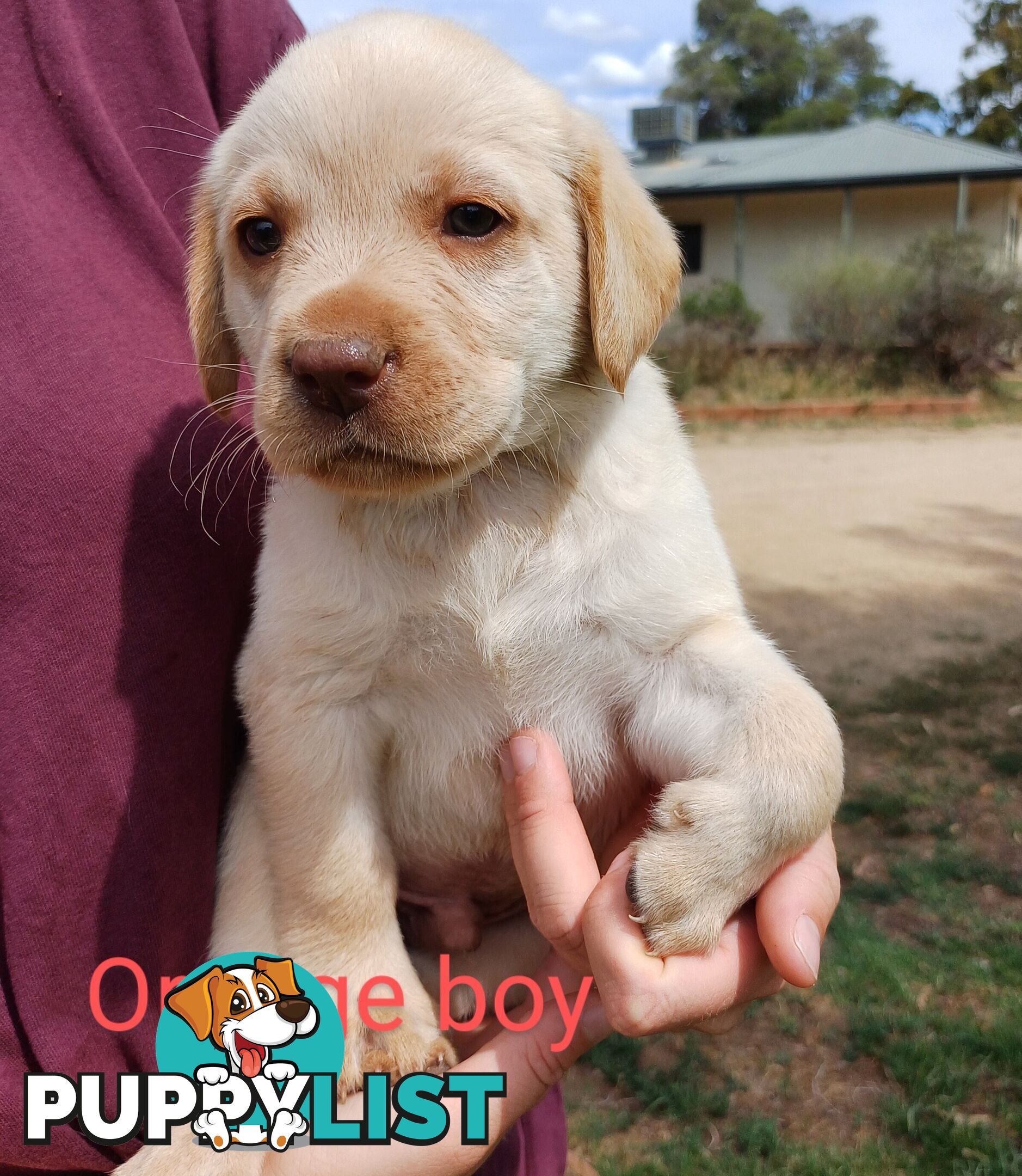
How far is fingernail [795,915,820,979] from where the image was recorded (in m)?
1.76

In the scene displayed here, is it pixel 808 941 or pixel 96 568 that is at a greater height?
pixel 96 568

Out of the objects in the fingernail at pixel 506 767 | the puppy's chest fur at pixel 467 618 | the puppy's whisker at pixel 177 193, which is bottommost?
the fingernail at pixel 506 767

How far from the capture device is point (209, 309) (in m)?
2.25

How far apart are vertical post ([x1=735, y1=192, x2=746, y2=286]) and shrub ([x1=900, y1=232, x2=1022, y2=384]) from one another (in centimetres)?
857

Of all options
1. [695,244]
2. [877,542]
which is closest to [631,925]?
[877,542]

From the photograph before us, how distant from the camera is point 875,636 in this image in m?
8.25

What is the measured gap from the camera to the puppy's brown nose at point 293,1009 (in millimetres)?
1984

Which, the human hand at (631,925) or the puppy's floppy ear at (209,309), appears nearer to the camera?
the human hand at (631,925)

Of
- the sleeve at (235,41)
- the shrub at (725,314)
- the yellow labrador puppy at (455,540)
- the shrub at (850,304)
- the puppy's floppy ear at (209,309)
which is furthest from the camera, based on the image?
the shrub at (725,314)

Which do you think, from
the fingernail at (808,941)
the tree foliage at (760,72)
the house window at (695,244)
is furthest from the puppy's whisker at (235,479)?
the tree foliage at (760,72)

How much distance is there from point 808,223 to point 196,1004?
96.4ft

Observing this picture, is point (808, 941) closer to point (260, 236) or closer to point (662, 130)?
point (260, 236)

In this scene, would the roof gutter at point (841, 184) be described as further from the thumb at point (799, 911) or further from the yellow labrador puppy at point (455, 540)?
the thumb at point (799, 911)

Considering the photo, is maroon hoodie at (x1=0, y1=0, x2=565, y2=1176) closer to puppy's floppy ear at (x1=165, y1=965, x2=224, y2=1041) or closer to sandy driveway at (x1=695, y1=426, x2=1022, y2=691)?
puppy's floppy ear at (x1=165, y1=965, x2=224, y2=1041)
